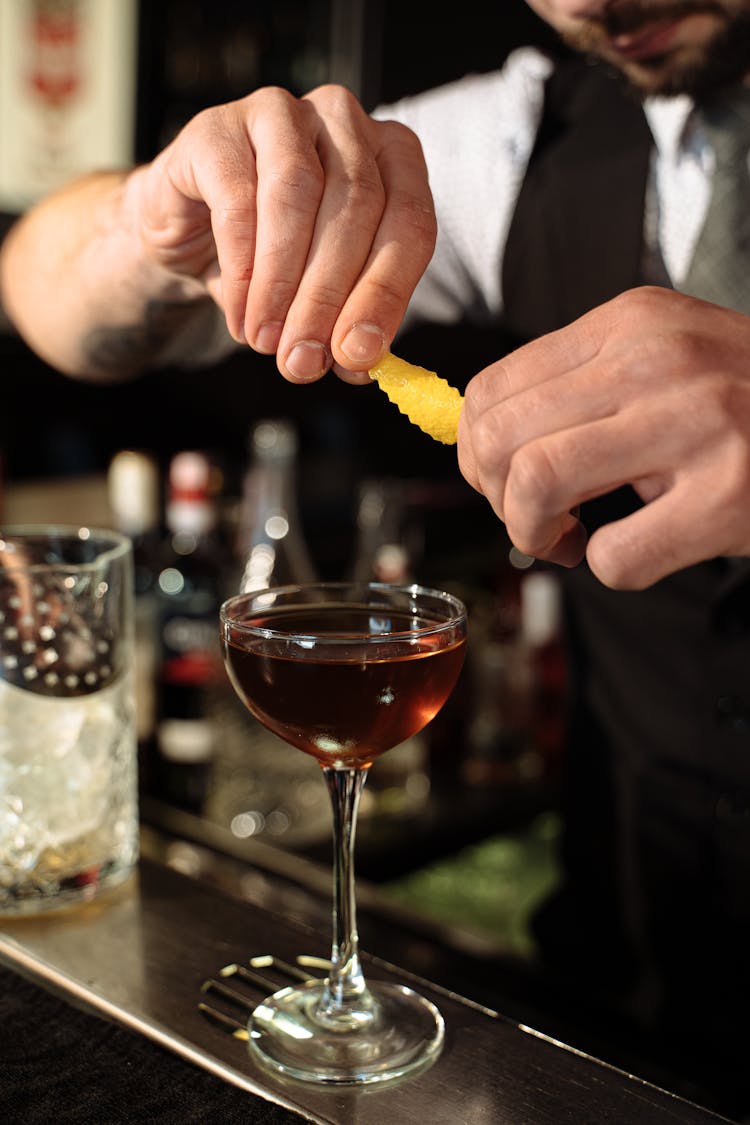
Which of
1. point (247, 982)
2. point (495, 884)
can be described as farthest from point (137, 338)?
point (495, 884)

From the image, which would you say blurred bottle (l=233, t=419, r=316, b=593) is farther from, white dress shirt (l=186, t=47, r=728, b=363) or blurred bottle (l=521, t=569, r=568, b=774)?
white dress shirt (l=186, t=47, r=728, b=363)

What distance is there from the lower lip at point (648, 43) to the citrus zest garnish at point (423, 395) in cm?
59

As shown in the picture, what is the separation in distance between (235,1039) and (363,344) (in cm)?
43

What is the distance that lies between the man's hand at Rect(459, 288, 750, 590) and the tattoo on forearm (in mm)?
616

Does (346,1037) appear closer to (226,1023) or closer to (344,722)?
(226,1023)

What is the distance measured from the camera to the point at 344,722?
0.69 meters

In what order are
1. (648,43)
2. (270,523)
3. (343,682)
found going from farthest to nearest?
(270,523)
(648,43)
(343,682)

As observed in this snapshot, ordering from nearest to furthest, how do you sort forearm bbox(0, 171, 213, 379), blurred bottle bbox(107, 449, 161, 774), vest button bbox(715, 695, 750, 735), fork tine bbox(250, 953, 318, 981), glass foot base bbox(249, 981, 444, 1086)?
glass foot base bbox(249, 981, 444, 1086), fork tine bbox(250, 953, 318, 981), forearm bbox(0, 171, 213, 379), vest button bbox(715, 695, 750, 735), blurred bottle bbox(107, 449, 161, 774)

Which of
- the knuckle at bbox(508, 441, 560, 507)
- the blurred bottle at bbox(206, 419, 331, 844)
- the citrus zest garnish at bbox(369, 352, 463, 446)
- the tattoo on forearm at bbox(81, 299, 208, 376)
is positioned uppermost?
the tattoo on forearm at bbox(81, 299, 208, 376)

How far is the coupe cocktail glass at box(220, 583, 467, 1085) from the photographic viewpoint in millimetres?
671

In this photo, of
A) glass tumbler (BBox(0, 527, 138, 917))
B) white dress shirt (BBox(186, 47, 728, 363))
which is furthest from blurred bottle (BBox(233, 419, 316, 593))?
glass tumbler (BBox(0, 527, 138, 917))

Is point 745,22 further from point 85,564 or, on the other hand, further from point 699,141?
point 85,564

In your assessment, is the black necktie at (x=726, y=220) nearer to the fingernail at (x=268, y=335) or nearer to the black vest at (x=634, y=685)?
the black vest at (x=634, y=685)

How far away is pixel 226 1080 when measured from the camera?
65 cm
